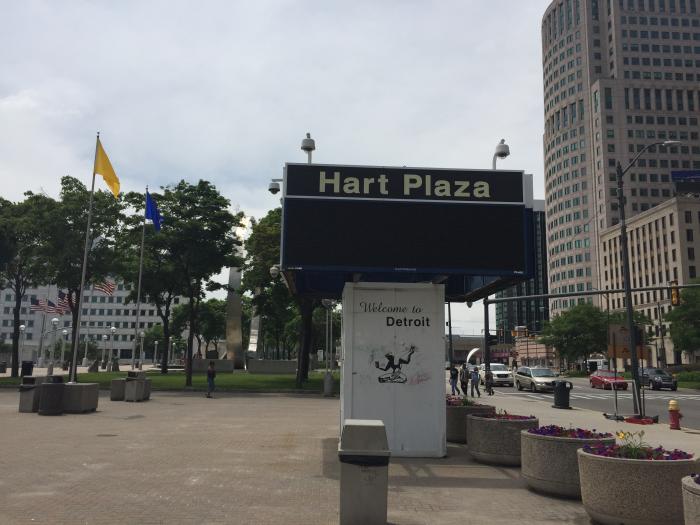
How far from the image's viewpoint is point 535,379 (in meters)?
39.4

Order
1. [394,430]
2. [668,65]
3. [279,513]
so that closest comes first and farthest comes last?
1. [279,513]
2. [394,430]
3. [668,65]

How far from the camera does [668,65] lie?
135625mm

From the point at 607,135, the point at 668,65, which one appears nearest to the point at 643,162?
the point at 607,135

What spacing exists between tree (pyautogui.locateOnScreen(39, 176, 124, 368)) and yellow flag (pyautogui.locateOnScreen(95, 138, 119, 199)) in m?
13.7

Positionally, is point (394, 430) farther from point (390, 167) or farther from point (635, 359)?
point (635, 359)

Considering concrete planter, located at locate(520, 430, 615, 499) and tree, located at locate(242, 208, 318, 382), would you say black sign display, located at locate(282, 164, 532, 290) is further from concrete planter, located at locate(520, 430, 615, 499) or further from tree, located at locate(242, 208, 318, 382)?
tree, located at locate(242, 208, 318, 382)

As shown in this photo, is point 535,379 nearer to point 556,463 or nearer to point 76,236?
point 76,236

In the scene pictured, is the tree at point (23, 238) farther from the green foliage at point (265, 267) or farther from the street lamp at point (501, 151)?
the street lamp at point (501, 151)

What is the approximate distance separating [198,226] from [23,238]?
1190 centimetres

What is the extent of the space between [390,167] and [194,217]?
28180 mm

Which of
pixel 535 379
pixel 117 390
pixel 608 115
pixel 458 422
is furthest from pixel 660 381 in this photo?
pixel 608 115

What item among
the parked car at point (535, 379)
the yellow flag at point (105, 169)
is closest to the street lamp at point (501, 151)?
the yellow flag at point (105, 169)

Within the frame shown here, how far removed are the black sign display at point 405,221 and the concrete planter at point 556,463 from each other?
11.0 feet

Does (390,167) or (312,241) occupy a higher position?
(390,167)
